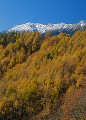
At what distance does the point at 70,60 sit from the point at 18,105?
21.9m

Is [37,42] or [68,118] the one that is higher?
[37,42]

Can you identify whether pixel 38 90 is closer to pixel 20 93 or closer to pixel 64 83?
pixel 20 93

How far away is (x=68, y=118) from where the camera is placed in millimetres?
12883

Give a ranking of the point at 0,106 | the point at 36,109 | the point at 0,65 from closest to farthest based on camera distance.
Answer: the point at 0,106 < the point at 36,109 < the point at 0,65

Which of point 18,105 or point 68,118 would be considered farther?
point 18,105

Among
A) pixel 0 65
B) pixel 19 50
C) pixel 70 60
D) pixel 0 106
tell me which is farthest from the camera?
pixel 19 50

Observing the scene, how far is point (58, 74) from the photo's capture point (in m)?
31.3

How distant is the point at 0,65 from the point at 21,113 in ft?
112

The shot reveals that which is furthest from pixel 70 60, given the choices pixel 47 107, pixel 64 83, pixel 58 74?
pixel 47 107

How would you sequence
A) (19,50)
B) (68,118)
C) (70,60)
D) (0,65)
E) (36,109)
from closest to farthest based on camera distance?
1. (68,118)
2. (36,109)
3. (70,60)
4. (0,65)
5. (19,50)

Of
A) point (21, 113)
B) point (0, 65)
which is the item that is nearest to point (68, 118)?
point (21, 113)

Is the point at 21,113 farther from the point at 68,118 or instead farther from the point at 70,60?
the point at 70,60

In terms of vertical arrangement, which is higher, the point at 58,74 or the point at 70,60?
the point at 70,60

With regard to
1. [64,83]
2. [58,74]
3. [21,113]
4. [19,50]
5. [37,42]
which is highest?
[37,42]
